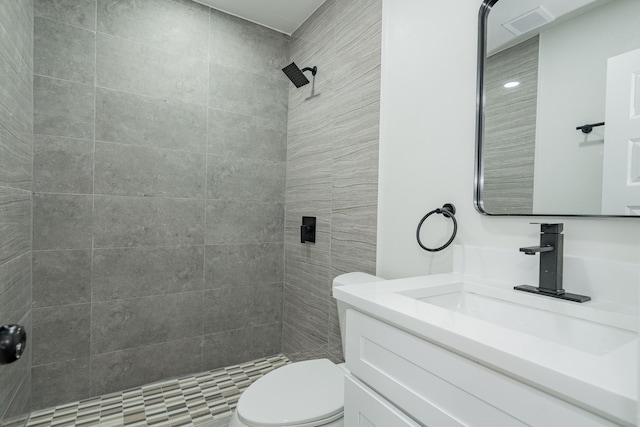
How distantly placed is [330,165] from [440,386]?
1.48 meters

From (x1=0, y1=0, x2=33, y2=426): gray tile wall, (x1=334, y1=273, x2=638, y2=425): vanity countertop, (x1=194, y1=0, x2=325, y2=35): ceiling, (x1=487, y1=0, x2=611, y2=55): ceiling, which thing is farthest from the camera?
(x1=194, y1=0, x2=325, y2=35): ceiling

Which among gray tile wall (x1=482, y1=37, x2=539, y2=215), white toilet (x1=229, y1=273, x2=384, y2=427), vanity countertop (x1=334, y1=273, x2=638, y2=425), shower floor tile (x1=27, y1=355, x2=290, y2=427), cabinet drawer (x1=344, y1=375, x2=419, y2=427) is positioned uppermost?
gray tile wall (x1=482, y1=37, x2=539, y2=215)

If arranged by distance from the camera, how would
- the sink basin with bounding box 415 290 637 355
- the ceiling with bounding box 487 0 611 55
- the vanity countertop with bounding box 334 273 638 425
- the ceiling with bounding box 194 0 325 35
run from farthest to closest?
the ceiling with bounding box 194 0 325 35
the ceiling with bounding box 487 0 611 55
the sink basin with bounding box 415 290 637 355
the vanity countertop with bounding box 334 273 638 425

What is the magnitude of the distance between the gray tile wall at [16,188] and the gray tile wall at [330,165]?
1.41m

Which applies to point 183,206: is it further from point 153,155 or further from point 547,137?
point 547,137

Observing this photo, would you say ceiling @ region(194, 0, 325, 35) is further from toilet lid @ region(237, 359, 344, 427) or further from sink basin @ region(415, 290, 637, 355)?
toilet lid @ region(237, 359, 344, 427)

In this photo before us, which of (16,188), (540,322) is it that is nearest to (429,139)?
(540,322)

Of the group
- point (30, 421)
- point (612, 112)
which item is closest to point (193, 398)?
point (30, 421)

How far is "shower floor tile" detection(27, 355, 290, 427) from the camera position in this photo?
1.69m

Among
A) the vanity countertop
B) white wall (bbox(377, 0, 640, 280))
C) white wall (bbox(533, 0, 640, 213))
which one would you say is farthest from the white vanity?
white wall (bbox(533, 0, 640, 213))

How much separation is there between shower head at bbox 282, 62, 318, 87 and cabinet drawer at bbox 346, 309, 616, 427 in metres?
1.69

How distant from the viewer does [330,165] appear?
2.00 meters

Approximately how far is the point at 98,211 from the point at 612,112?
7.33 ft

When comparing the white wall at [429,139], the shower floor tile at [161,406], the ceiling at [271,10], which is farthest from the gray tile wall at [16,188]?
the white wall at [429,139]
